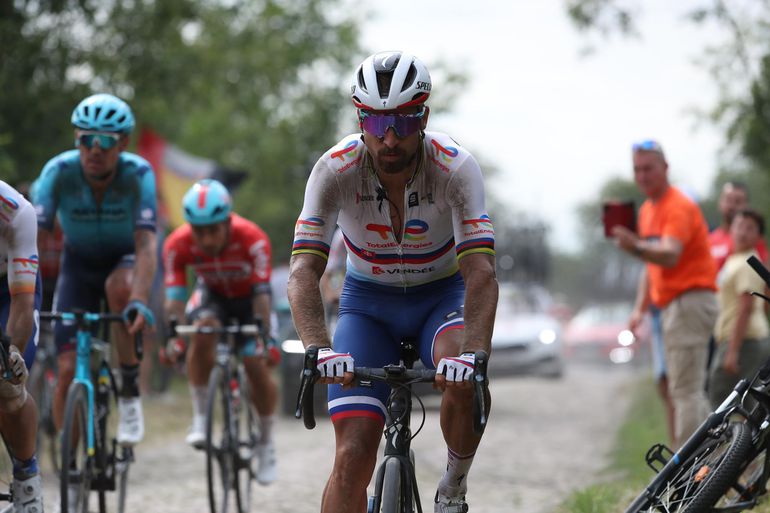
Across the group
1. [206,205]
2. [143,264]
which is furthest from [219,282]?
[143,264]

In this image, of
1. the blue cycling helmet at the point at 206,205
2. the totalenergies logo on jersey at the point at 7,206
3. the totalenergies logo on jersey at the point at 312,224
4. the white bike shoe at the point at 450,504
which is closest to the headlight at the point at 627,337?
the blue cycling helmet at the point at 206,205

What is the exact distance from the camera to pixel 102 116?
7.72m

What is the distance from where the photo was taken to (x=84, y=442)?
7.65m

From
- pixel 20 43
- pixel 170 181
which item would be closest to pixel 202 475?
pixel 20 43

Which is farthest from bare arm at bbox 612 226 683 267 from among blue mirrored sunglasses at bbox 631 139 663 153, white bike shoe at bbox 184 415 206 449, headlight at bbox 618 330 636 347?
white bike shoe at bbox 184 415 206 449

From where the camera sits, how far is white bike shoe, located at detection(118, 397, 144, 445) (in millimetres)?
8156

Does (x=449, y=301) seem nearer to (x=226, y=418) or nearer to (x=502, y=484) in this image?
(x=226, y=418)

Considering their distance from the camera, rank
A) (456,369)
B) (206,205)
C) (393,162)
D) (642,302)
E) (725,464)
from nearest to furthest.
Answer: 1. (456,369)
2. (393,162)
3. (725,464)
4. (206,205)
5. (642,302)

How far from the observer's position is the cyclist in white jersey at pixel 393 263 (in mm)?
5160

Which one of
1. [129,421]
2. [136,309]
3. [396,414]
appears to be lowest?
[396,414]

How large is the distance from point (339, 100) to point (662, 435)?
90.2ft

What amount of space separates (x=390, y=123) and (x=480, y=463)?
6.99 meters

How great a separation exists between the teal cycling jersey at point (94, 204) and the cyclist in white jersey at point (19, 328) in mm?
1873

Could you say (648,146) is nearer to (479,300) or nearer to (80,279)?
(80,279)
